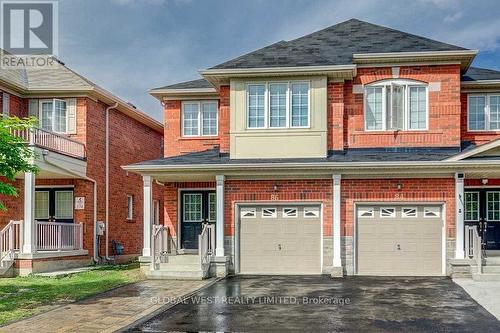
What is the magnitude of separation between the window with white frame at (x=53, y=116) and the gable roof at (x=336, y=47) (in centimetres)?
655

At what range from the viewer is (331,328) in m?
9.20

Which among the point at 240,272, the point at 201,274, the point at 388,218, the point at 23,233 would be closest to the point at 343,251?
the point at 388,218

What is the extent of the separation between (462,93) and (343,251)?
6583 millimetres

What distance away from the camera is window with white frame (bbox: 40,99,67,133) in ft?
67.2

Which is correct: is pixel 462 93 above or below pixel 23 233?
above

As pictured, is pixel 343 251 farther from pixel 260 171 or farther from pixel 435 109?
pixel 435 109

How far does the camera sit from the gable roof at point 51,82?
19.9m

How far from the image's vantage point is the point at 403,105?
1736cm

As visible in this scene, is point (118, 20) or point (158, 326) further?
point (118, 20)

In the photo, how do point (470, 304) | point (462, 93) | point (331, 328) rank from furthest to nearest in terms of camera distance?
1. point (462, 93)
2. point (470, 304)
3. point (331, 328)

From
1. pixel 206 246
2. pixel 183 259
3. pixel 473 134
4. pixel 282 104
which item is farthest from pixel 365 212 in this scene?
pixel 183 259

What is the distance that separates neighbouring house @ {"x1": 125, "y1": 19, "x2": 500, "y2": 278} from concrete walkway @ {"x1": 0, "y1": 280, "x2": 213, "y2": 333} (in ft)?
8.07

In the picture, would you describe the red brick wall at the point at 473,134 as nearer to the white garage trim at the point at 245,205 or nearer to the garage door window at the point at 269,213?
the white garage trim at the point at 245,205

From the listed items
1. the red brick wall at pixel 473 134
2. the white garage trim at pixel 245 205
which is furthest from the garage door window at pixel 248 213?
the red brick wall at pixel 473 134
